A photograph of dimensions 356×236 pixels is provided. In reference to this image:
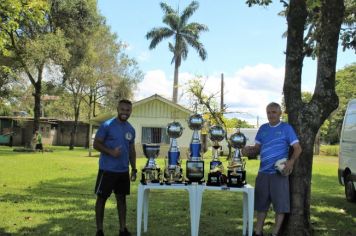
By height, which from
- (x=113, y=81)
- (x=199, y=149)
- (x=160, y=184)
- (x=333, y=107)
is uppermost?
(x=113, y=81)

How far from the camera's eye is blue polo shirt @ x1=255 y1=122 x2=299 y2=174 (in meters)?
6.60

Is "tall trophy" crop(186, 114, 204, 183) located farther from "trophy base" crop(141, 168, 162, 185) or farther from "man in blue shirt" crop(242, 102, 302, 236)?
"man in blue shirt" crop(242, 102, 302, 236)

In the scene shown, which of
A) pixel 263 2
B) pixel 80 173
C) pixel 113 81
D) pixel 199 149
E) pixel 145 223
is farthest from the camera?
pixel 113 81

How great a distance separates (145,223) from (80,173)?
11.3 meters

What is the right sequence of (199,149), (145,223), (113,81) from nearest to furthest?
(199,149) < (145,223) < (113,81)

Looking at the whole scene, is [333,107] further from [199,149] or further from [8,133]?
[8,133]

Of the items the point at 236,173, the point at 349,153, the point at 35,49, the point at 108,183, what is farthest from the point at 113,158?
the point at 35,49

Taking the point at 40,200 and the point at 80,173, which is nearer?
the point at 40,200

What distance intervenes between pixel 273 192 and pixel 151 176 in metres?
1.66

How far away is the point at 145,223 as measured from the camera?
7828mm

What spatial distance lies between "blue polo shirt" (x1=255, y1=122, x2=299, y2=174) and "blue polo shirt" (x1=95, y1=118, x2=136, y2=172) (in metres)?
1.88

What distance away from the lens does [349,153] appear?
449 inches

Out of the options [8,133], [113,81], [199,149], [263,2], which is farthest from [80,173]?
[8,133]

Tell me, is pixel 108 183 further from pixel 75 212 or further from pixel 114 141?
pixel 75 212
